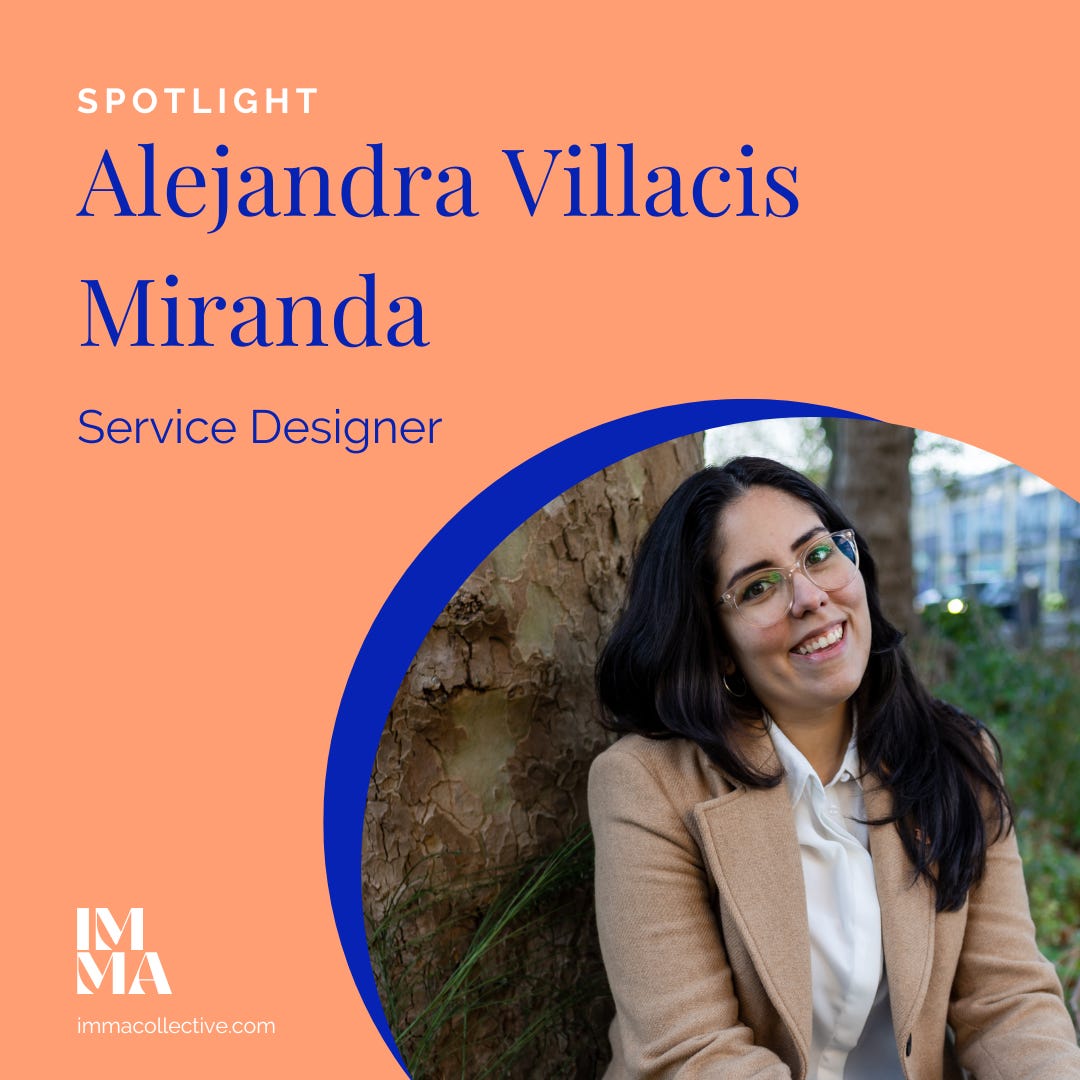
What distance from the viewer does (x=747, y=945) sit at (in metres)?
2.24

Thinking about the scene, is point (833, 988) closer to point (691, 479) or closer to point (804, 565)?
point (804, 565)

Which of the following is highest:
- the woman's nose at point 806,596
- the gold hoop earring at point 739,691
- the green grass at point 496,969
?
the woman's nose at point 806,596

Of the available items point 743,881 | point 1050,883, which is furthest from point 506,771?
point 1050,883

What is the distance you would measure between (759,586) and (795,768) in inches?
15.0

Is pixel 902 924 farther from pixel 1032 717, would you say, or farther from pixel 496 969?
pixel 1032 717

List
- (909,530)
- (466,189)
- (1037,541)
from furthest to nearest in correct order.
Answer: (1037,541), (909,530), (466,189)

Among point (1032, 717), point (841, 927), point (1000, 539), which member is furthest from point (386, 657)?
point (1000, 539)

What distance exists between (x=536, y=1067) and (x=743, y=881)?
2.80ft

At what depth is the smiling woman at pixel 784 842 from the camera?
2.24 metres

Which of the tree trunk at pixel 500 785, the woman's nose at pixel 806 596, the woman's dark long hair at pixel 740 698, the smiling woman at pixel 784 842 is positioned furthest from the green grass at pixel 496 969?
the woman's nose at pixel 806 596

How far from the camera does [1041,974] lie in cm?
241

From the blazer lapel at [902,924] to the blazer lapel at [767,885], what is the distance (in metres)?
0.18

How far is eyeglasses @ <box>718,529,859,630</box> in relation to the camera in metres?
2.34

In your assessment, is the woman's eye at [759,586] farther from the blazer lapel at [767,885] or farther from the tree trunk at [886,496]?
the tree trunk at [886,496]
